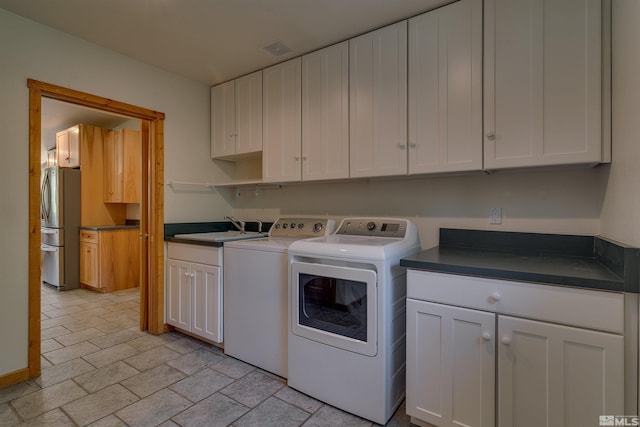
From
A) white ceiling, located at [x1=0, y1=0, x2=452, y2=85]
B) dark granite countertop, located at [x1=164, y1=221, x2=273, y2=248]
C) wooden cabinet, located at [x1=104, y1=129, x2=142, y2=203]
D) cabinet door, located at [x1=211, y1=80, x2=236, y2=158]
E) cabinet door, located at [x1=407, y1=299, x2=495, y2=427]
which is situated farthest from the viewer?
wooden cabinet, located at [x1=104, y1=129, x2=142, y2=203]

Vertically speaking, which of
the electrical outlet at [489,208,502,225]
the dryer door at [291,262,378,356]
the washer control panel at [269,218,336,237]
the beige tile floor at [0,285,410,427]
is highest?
the electrical outlet at [489,208,502,225]

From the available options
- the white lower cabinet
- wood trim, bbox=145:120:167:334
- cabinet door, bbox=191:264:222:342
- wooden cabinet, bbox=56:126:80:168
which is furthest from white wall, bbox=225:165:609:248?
wooden cabinet, bbox=56:126:80:168

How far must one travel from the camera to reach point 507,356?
53.1 inches

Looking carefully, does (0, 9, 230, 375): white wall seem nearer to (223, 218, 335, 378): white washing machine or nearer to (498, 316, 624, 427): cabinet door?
(223, 218, 335, 378): white washing machine

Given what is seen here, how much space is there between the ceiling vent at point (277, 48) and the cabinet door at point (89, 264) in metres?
3.67

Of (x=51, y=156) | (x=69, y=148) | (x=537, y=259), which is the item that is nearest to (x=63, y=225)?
(x=69, y=148)

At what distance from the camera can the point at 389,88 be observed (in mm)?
2072

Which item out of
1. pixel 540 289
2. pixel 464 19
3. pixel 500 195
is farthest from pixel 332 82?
pixel 540 289

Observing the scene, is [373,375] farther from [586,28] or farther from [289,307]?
[586,28]

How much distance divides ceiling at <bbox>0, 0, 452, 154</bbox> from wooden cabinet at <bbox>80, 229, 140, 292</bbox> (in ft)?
9.07

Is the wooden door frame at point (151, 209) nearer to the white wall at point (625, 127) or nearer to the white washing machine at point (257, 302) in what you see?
the white washing machine at point (257, 302)

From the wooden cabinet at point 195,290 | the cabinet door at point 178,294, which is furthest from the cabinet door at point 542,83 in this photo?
the cabinet door at point 178,294

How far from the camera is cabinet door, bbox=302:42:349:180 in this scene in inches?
89.7
